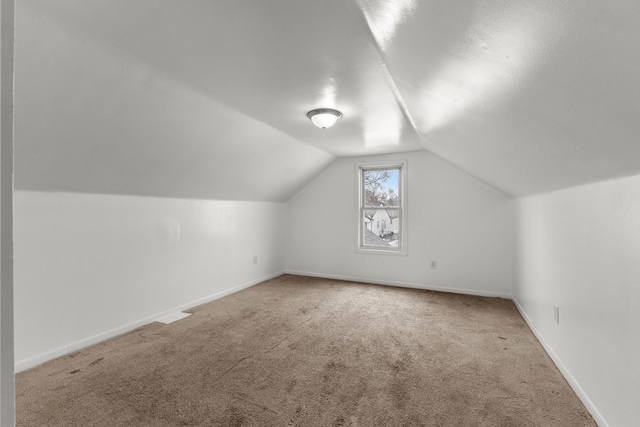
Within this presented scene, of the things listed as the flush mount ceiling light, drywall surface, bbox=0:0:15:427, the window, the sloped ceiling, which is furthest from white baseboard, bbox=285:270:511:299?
drywall surface, bbox=0:0:15:427

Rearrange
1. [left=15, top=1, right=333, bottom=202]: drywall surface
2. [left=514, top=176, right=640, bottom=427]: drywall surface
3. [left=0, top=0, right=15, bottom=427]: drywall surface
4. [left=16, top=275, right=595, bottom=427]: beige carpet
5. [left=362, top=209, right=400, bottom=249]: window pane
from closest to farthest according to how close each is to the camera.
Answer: [left=0, top=0, right=15, bottom=427]: drywall surface < [left=514, top=176, right=640, bottom=427]: drywall surface < [left=15, top=1, right=333, bottom=202]: drywall surface < [left=16, top=275, right=595, bottom=427]: beige carpet < [left=362, top=209, right=400, bottom=249]: window pane

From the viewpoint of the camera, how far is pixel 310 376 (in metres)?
2.10

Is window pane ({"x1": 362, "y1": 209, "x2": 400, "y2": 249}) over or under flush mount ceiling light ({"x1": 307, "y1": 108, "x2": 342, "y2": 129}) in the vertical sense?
under

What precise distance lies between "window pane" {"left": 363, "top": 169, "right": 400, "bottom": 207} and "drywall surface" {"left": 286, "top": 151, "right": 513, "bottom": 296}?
9.1 inches

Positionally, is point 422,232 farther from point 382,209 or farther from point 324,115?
point 324,115

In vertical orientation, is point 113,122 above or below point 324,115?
below

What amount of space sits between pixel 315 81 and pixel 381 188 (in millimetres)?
3002

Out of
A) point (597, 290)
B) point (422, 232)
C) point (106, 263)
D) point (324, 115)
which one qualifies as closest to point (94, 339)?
point (106, 263)

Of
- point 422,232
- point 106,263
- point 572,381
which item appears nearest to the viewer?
point 572,381

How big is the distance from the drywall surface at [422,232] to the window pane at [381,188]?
9.1 inches

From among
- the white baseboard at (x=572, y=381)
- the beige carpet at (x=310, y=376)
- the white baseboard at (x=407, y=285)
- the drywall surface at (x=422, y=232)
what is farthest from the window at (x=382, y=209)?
the white baseboard at (x=572, y=381)

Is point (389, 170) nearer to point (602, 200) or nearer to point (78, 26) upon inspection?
point (602, 200)

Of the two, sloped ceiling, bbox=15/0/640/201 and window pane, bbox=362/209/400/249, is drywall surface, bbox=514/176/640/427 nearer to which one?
sloped ceiling, bbox=15/0/640/201

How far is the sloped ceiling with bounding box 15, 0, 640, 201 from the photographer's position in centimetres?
93
